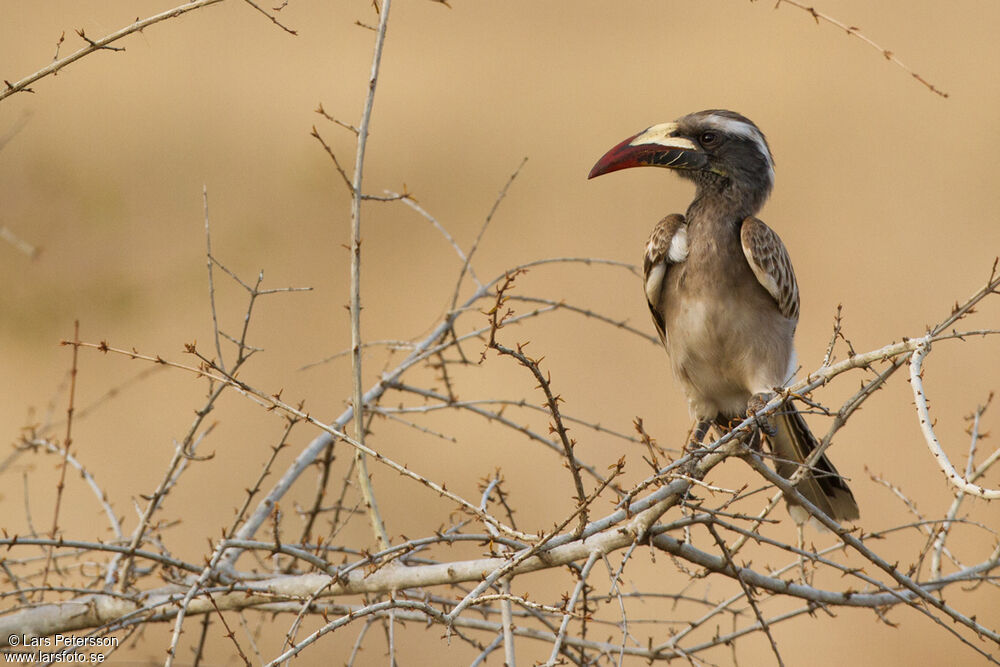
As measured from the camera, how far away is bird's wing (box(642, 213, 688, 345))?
11.8 ft

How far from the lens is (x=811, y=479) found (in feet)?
11.2

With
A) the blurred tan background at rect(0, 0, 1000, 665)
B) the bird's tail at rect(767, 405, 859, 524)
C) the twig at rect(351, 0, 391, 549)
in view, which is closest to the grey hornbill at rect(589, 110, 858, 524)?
the bird's tail at rect(767, 405, 859, 524)

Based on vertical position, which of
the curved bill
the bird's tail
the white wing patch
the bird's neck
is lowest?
the bird's tail

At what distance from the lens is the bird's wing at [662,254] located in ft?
11.8

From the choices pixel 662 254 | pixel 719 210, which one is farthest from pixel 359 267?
pixel 719 210

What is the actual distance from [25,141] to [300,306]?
2.96m

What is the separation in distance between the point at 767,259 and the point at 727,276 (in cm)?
14

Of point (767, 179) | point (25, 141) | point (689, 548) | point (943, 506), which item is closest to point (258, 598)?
point (689, 548)

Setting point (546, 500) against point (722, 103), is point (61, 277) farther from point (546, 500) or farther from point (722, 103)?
point (722, 103)

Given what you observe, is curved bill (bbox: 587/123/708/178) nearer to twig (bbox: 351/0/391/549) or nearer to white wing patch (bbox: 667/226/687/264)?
white wing patch (bbox: 667/226/687/264)

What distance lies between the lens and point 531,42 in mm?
10023

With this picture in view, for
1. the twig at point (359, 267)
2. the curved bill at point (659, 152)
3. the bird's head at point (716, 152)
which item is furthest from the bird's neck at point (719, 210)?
the twig at point (359, 267)

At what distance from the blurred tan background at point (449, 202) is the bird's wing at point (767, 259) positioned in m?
4.44

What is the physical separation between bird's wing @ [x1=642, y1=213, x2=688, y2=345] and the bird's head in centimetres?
15
